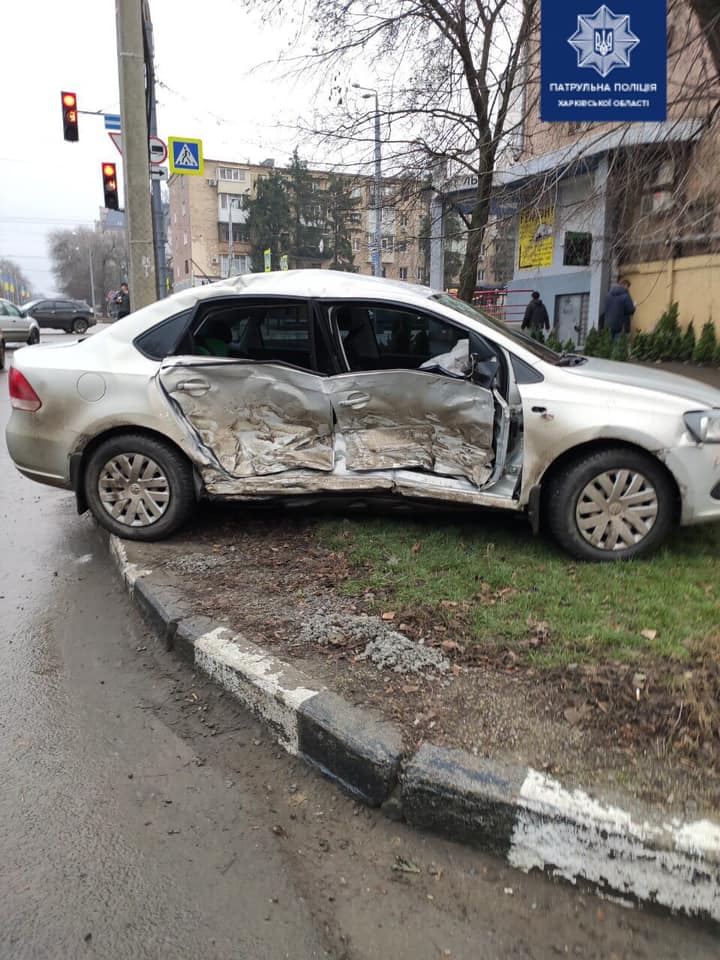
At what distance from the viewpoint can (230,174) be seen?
6762cm

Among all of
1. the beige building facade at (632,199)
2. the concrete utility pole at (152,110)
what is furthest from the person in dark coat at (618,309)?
the concrete utility pole at (152,110)

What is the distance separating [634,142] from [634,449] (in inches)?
234

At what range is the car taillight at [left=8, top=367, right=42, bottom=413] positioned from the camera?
16.0ft

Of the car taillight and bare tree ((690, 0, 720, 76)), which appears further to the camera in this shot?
bare tree ((690, 0, 720, 76))

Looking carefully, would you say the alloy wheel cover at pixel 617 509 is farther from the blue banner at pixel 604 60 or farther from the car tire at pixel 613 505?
the blue banner at pixel 604 60

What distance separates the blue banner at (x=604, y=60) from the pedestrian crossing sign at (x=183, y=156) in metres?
8.98

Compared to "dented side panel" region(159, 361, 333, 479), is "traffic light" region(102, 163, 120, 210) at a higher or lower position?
higher

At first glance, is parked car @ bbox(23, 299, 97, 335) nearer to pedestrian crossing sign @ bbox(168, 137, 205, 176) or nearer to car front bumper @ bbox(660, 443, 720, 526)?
pedestrian crossing sign @ bbox(168, 137, 205, 176)

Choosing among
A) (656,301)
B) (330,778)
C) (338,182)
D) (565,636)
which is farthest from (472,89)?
(330,778)

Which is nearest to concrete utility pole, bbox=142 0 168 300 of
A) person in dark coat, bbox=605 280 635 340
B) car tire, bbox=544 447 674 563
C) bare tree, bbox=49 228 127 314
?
person in dark coat, bbox=605 280 635 340

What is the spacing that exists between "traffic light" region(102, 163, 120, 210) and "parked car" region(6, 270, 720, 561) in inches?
531

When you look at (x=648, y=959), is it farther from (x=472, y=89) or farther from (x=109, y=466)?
(x=472, y=89)

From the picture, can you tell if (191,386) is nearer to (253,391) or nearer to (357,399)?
(253,391)

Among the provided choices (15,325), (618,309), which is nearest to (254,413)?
(618,309)
